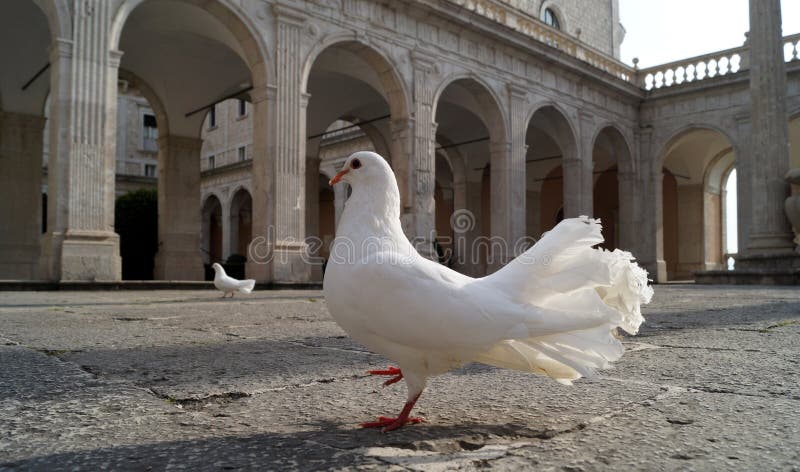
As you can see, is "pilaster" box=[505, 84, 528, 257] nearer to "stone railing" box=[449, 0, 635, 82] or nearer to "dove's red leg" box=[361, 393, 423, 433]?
"stone railing" box=[449, 0, 635, 82]

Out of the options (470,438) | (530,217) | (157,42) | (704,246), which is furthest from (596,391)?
(704,246)

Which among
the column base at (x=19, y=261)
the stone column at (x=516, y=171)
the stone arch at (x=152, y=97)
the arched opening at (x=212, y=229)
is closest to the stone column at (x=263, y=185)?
the stone arch at (x=152, y=97)

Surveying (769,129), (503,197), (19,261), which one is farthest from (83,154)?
(769,129)

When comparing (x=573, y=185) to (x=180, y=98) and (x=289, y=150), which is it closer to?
(x=289, y=150)

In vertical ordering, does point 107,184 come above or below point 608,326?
above

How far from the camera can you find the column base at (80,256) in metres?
10.5

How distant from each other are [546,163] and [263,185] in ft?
62.9

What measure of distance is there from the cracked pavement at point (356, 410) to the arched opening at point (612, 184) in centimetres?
1948

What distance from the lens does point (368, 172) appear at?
215cm

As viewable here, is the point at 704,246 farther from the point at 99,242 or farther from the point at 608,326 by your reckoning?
the point at 608,326

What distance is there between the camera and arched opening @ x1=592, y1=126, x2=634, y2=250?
24.8 m

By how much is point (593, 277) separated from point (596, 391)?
28.3 inches

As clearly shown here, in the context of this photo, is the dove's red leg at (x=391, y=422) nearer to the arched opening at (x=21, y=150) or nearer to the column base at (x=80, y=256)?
the column base at (x=80, y=256)

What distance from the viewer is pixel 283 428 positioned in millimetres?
1752
